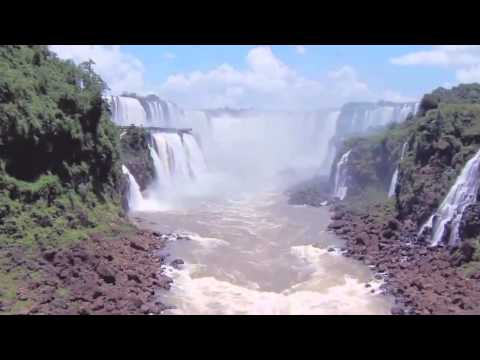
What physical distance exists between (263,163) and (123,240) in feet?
112

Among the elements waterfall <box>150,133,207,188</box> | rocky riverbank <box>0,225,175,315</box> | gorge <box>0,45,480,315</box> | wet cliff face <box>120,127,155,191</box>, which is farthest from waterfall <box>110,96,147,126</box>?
rocky riverbank <box>0,225,175,315</box>

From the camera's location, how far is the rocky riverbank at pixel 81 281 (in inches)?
467

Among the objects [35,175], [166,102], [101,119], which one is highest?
[166,102]

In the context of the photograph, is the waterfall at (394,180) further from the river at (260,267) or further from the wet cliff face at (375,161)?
the river at (260,267)

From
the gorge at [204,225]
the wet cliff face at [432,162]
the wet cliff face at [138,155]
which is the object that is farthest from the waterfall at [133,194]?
the wet cliff face at [432,162]

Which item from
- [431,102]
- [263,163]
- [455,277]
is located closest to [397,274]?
[455,277]

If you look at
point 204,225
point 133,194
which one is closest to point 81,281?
point 204,225

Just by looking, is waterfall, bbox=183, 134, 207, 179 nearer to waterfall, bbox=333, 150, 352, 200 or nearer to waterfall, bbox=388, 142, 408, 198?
waterfall, bbox=333, 150, 352, 200

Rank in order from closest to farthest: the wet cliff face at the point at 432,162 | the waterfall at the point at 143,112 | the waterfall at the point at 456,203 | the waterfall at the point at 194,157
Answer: the waterfall at the point at 456,203 < the wet cliff face at the point at 432,162 < the waterfall at the point at 194,157 < the waterfall at the point at 143,112

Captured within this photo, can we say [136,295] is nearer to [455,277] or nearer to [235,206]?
[455,277]

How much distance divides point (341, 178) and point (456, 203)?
47.2ft

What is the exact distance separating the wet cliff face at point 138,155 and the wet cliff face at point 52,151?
234 inches

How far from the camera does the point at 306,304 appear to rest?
1361 centimetres

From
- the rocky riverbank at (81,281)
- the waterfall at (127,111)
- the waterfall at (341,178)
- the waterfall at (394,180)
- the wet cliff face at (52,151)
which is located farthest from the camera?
the waterfall at (127,111)
